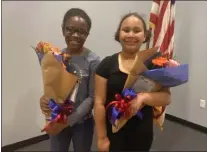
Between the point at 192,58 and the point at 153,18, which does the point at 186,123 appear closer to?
the point at 192,58

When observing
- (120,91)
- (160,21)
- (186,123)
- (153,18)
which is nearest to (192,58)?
(186,123)

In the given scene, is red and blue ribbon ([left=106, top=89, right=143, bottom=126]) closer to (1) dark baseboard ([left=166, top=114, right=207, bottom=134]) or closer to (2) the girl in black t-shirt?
(2) the girl in black t-shirt

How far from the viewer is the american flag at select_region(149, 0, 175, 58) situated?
60.7 inches

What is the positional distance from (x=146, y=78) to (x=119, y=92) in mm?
137

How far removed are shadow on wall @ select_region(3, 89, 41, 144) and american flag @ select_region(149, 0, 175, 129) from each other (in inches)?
43.9

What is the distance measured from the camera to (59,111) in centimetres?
120

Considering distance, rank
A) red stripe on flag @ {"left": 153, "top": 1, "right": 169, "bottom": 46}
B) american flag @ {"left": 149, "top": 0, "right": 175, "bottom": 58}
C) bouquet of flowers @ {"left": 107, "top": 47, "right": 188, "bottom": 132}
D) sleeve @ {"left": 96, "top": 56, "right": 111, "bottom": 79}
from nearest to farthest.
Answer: bouquet of flowers @ {"left": 107, "top": 47, "right": 188, "bottom": 132} < sleeve @ {"left": 96, "top": 56, "right": 111, "bottom": 79} < american flag @ {"left": 149, "top": 0, "right": 175, "bottom": 58} < red stripe on flag @ {"left": 153, "top": 1, "right": 169, "bottom": 46}

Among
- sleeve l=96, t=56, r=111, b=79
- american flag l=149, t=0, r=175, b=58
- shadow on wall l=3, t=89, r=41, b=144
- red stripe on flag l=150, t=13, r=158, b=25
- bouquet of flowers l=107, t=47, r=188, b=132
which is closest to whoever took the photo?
bouquet of flowers l=107, t=47, r=188, b=132

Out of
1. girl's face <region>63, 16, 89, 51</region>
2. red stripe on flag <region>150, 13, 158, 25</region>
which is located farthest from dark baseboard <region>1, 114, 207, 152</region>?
Result: red stripe on flag <region>150, 13, 158, 25</region>

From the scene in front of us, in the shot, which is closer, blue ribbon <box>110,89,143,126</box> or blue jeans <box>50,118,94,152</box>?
blue ribbon <box>110,89,143,126</box>

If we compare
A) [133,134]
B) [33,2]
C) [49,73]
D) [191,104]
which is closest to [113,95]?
[133,134]

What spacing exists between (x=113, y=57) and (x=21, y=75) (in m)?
1.18

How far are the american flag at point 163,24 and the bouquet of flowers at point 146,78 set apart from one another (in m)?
0.33

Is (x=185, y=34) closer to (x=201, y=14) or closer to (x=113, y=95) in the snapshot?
(x=201, y=14)
